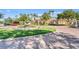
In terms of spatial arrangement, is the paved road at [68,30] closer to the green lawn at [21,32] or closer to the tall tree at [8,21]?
the green lawn at [21,32]

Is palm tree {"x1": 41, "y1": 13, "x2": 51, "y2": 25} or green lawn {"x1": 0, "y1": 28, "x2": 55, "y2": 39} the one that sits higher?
palm tree {"x1": 41, "y1": 13, "x2": 51, "y2": 25}

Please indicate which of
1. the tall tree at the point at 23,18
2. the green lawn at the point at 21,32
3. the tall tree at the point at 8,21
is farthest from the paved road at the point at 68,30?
the tall tree at the point at 8,21

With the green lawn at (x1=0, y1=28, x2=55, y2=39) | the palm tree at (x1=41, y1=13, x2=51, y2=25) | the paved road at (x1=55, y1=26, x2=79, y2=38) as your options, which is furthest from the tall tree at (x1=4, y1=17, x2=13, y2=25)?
the paved road at (x1=55, y1=26, x2=79, y2=38)

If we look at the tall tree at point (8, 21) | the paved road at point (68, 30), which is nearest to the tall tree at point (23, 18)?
the tall tree at point (8, 21)

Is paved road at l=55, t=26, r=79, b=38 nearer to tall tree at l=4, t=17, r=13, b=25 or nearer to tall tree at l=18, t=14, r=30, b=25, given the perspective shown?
tall tree at l=18, t=14, r=30, b=25

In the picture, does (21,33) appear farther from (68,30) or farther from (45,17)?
(68,30)

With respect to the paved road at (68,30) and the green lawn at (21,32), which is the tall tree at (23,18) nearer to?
the green lawn at (21,32)

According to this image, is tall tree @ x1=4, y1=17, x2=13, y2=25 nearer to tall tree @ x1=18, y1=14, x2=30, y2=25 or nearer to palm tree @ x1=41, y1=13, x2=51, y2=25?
tall tree @ x1=18, y1=14, x2=30, y2=25

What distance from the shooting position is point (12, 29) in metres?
2.48

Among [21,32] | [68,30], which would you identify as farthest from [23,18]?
[68,30]

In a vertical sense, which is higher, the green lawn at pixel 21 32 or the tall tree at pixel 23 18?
the tall tree at pixel 23 18

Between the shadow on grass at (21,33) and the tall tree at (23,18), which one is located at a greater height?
the tall tree at (23,18)
